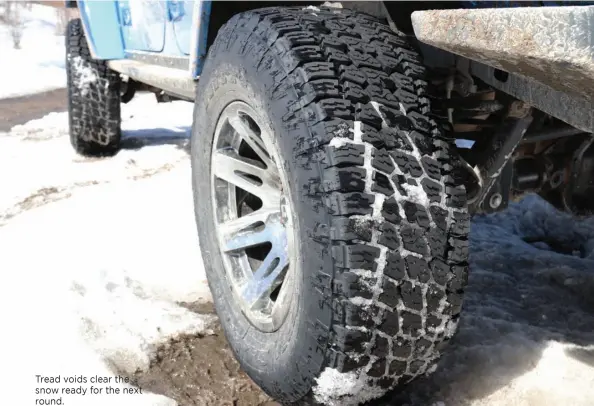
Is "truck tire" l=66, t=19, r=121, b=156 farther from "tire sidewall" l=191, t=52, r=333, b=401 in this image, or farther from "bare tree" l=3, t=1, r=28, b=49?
"bare tree" l=3, t=1, r=28, b=49

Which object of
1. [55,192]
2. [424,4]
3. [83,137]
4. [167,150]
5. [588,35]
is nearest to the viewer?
[588,35]

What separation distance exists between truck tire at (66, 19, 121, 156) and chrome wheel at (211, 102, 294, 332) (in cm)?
272

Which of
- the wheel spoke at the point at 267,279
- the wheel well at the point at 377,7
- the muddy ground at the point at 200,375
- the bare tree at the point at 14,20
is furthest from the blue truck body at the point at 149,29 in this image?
the bare tree at the point at 14,20

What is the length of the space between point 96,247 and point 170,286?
1.75ft

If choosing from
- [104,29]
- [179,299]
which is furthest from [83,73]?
[179,299]

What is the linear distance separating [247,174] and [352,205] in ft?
2.27

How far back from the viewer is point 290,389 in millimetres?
1526

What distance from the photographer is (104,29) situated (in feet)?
11.9

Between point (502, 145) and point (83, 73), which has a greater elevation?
point (502, 145)

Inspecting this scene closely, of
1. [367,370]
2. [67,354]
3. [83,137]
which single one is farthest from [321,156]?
[83,137]

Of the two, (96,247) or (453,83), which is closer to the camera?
(453,83)

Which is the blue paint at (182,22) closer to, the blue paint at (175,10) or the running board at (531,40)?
the blue paint at (175,10)

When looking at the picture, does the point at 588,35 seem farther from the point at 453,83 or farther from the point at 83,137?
the point at 83,137

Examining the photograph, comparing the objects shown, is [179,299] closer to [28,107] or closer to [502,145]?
[502,145]
